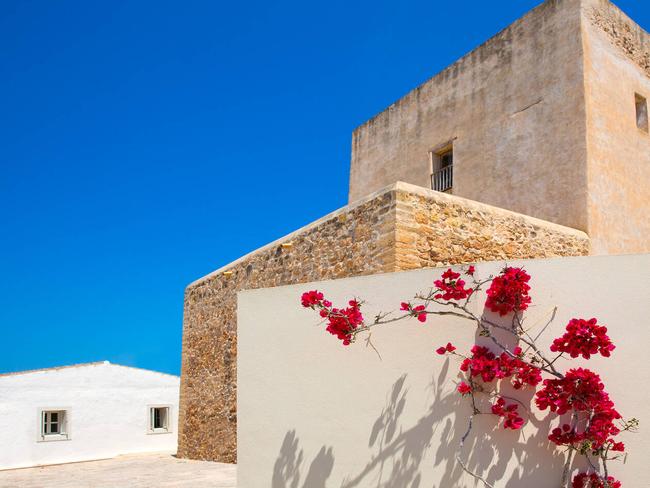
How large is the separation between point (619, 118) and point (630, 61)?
4.37 ft

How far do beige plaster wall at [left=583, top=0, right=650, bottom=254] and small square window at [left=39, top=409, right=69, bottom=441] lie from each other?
14.7 meters

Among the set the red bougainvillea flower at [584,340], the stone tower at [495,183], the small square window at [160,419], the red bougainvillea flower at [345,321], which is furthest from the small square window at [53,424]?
the red bougainvillea flower at [584,340]

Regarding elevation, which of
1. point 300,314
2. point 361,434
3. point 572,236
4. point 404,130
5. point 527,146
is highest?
point 404,130

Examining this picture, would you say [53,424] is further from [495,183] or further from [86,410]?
[495,183]

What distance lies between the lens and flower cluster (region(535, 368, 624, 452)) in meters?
4.38

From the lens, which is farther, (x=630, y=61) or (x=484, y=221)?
(x=630, y=61)

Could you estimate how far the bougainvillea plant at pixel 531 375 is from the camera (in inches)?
174

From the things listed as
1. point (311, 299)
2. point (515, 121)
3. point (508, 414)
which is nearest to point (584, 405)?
point (508, 414)

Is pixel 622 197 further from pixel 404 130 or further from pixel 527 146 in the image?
pixel 404 130

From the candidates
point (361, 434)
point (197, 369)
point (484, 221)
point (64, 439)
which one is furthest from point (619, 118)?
point (64, 439)

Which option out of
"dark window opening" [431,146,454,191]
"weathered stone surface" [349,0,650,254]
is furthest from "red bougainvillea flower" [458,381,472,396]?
"dark window opening" [431,146,454,191]

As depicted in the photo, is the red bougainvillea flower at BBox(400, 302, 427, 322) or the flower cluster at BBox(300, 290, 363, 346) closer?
the red bougainvillea flower at BBox(400, 302, 427, 322)

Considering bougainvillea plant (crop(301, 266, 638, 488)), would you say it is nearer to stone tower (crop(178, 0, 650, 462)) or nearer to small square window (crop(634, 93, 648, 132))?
stone tower (crop(178, 0, 650, 462))

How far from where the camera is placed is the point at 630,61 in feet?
35.8
